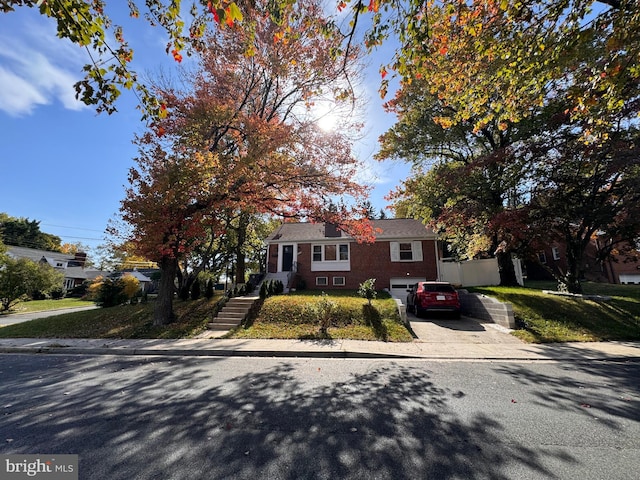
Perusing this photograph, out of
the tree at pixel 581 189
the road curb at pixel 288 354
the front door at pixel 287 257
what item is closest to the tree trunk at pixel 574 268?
the tree at pixel 581 189

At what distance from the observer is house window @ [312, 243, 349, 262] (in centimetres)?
2027

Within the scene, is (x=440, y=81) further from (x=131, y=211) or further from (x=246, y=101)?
(x=131, y=211)

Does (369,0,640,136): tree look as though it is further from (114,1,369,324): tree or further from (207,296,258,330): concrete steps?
(207,296,258,330): concrete steps

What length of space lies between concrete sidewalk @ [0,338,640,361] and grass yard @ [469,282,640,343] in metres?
0.69

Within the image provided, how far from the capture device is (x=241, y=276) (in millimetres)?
25156

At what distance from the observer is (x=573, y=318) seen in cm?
959

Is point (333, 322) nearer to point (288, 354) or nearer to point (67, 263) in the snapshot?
point (288, 354)

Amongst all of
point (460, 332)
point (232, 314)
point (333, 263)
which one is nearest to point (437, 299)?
point (460, 332)

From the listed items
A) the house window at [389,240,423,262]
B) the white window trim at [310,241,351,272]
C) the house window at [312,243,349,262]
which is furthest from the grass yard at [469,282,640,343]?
the house window at [312,243,349,262]

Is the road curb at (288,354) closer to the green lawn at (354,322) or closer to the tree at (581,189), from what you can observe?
the green lawn at (354,322)

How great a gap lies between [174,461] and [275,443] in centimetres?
101

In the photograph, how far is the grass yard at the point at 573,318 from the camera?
28.1 feet

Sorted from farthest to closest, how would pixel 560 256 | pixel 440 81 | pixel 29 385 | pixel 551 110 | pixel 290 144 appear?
pixel 560 256 → pixel 551 110 → pixel 290 144 → pixel 440 81 → pixel 29 385

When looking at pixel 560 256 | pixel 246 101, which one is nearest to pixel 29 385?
pixel 246 101
